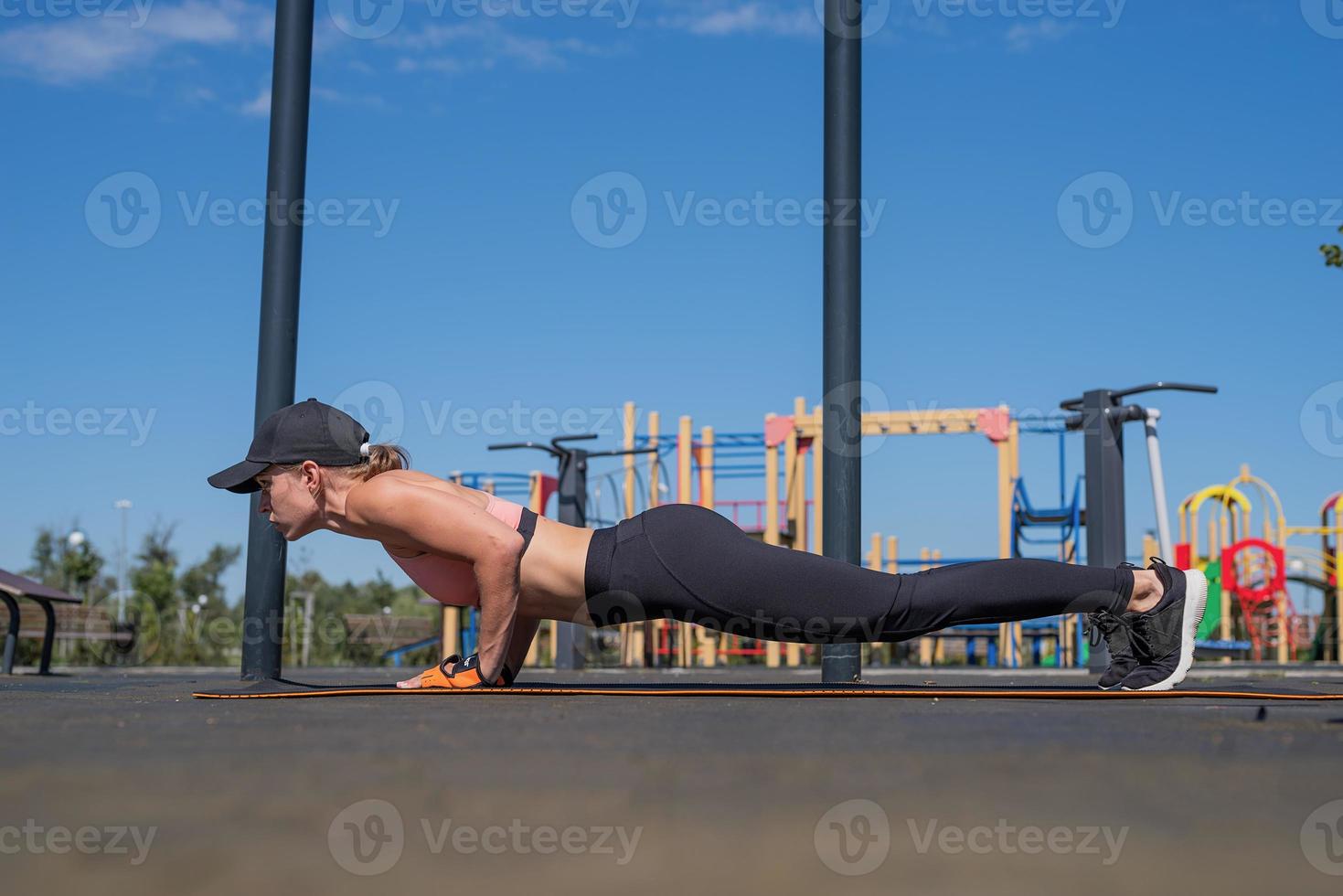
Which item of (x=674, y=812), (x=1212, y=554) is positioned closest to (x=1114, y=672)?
(x=674, y=812)

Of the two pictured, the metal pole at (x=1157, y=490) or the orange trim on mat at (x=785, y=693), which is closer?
the orange trim on mat at (x=785, y=693)

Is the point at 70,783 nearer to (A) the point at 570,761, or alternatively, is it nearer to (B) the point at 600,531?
(A) the point at 570,761

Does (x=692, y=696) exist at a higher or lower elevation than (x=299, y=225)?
lower

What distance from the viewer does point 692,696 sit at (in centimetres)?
321

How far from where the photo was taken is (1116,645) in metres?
3.37

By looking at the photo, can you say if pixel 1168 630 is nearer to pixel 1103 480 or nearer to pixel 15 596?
pixel 1103 480

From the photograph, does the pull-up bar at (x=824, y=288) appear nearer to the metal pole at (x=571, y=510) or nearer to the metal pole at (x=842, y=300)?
the metal pole at (x=842, y=300)

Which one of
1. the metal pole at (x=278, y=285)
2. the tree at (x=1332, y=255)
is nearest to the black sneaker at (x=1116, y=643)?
the metal pole at (x=278, y=285)

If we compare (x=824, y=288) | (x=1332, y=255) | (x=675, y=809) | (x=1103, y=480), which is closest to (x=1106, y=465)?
(x=1103, y=480)

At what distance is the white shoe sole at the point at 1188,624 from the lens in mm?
3236

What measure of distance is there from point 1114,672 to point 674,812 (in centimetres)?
239

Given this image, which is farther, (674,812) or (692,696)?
(692,696)

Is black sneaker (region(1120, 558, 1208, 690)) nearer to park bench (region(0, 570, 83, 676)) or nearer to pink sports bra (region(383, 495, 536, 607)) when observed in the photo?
pink sports bra (region(383, 495, 536, 607))

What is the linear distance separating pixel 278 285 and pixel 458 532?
5.31 ft
